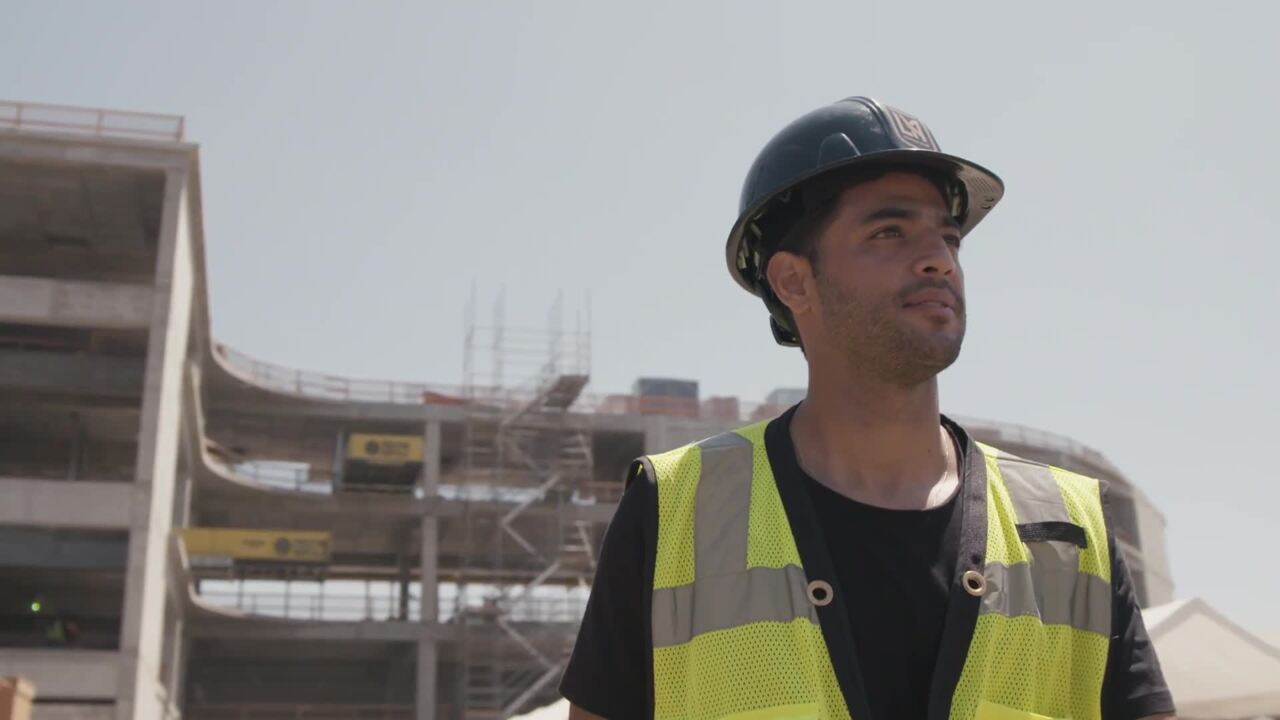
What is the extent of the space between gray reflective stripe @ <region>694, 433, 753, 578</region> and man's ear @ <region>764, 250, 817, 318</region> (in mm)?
307

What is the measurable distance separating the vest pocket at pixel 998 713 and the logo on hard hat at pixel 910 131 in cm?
109

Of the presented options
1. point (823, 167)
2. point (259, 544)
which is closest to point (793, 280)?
point (823, 167)

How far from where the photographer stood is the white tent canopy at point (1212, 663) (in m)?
8.15

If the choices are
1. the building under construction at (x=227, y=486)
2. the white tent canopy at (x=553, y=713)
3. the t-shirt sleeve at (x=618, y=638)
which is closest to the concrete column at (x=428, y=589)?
the building under construction at (x=227, y=486)

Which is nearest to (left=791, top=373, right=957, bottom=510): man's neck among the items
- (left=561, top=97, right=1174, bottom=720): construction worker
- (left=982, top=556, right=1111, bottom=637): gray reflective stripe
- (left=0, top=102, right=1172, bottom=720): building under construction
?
(left=561, top=97, right=1174, bottom=720): construction worker

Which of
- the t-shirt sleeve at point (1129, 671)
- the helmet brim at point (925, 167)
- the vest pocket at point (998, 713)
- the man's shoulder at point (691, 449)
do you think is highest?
the helmet brim at point (925, 167)

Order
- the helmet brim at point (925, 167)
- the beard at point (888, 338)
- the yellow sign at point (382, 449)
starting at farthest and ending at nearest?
the yellow sign at point (382, 449) → the helmet brim at point (925, 167) → the beard at point (888, 338)

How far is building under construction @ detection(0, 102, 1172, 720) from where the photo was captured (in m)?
31.9

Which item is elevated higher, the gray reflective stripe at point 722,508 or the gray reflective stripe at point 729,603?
the gray reflective stripe at point 722,508

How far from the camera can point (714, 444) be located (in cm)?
261

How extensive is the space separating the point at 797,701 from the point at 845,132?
1150mm

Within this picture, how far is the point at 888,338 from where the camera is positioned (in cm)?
247

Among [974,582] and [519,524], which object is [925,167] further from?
[519,524]

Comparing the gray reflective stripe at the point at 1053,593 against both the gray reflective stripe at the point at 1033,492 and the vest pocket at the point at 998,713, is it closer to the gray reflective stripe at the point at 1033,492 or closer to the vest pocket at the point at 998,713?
the gray reflective stripe at the point at 1033,492
